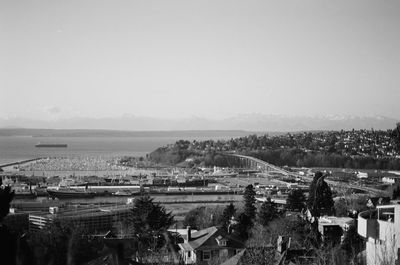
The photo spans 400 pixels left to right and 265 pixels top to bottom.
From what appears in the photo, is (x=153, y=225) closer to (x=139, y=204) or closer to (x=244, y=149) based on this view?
(x=139, y=204)

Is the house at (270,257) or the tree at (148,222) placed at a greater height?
the house at (270,257)

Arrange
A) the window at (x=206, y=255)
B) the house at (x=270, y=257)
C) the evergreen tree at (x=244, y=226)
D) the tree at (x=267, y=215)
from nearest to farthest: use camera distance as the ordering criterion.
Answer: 1. the house at (x=270, y=257)
2. the window at (x=206, y=255)
3. the evergreen tree at (x=244, y=226)
4. the tree at (x=267, y=215)

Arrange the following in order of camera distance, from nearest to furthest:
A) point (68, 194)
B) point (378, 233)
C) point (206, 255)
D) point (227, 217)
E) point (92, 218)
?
point (378, 233)
point (206, 255)
point (227, 217)
point (92, 218)
point (68, 194)

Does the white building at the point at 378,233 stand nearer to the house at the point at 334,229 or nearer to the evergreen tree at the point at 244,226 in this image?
the house at the point at 334,229

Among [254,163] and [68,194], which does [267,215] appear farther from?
[254,163]

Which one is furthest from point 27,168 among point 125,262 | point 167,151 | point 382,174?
point 125,262

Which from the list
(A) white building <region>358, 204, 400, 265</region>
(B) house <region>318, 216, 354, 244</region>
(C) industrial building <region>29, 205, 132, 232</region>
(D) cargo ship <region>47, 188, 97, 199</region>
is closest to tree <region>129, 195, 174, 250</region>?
(B) house <region>318, 216, 354, 244</region>

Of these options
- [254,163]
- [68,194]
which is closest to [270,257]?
[68,194]

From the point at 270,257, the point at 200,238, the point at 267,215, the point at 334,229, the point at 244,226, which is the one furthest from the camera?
the point at 267,215

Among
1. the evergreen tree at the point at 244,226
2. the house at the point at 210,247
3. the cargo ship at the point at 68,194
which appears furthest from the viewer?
the cargo ship at the point at 68,194

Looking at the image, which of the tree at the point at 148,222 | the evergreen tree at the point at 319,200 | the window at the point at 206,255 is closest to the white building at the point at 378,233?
the window at the point at 206,255

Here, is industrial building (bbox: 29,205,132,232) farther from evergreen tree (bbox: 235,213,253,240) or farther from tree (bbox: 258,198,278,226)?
tree (bbox: 258,198,278,226)
